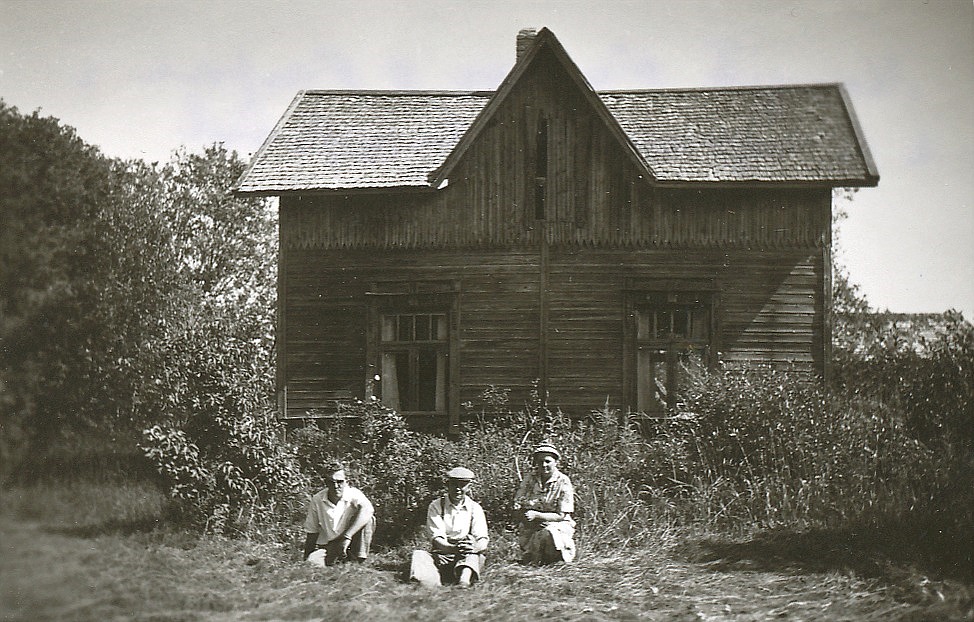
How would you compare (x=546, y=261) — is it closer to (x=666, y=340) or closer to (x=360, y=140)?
(x=666, y=340)

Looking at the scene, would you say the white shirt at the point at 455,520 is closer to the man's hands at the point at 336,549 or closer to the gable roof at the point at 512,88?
the man's hands at the point at 336,549

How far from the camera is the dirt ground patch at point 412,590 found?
754 cm

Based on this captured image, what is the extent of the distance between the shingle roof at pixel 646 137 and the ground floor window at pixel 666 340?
1948mm

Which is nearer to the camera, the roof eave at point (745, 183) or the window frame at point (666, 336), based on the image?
the roof eave at point (745, 183)

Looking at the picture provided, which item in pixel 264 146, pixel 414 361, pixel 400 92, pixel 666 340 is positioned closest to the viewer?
pixel 666 340

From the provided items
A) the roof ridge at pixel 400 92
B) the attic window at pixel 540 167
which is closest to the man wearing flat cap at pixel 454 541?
the attic window at pixel 540 167

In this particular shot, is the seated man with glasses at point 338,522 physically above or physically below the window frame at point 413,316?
below

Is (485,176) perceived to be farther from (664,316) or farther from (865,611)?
(865,611)

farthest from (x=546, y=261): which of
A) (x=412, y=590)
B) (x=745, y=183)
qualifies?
(x=412, y=590)

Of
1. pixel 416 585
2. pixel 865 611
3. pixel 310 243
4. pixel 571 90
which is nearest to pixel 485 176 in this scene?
pixel 571 90

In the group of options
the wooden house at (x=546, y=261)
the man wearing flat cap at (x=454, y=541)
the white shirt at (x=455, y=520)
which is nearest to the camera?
the man wearing flat cap at (x=454, y=541)

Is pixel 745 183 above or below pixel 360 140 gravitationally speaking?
below

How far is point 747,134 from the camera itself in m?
13.4

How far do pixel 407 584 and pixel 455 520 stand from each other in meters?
0.82
